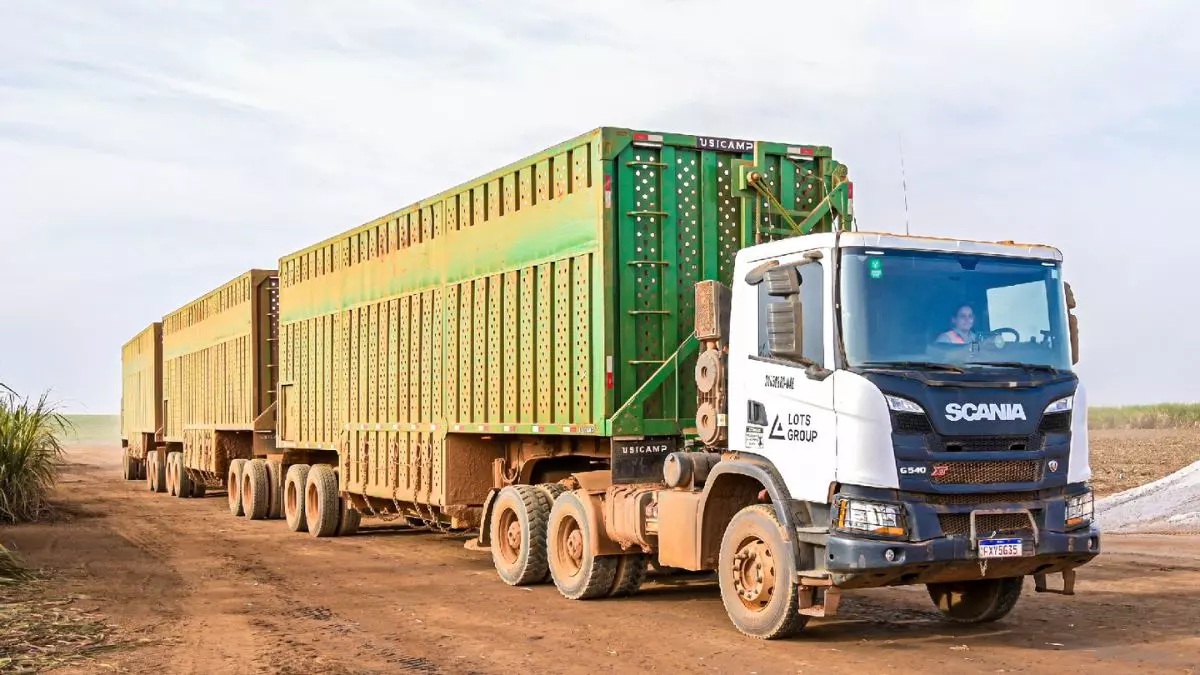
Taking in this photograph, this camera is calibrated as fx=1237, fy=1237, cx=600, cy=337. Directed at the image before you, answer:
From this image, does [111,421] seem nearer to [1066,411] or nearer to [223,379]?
[223,379]

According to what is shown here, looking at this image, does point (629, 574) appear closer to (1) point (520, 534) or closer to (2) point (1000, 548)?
(1) point (520, 534)

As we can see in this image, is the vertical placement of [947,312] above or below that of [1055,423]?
above

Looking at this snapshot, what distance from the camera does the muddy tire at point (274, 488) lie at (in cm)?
2188

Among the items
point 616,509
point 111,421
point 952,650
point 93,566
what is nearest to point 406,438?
point 93,566

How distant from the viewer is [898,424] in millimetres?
7906

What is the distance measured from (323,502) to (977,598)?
10981mm

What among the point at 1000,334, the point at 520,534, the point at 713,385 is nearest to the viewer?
the point at 1000,334

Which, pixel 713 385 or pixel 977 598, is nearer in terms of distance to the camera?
pixel 713 385

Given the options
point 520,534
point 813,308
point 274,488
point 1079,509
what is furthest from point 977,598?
point 274,488

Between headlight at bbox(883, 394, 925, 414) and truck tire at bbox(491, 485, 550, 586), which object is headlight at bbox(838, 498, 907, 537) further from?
truck tire at bbox(491, 485, 550, 586)

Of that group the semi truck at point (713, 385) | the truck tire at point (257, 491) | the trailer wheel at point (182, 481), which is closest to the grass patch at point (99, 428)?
the trailer wheel at point (182, 481)

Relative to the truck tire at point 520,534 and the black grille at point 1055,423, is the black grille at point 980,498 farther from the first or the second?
the truck tire at point 520,534

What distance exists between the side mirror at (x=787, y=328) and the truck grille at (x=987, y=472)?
3.90 feet

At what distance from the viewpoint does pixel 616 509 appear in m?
10.7
